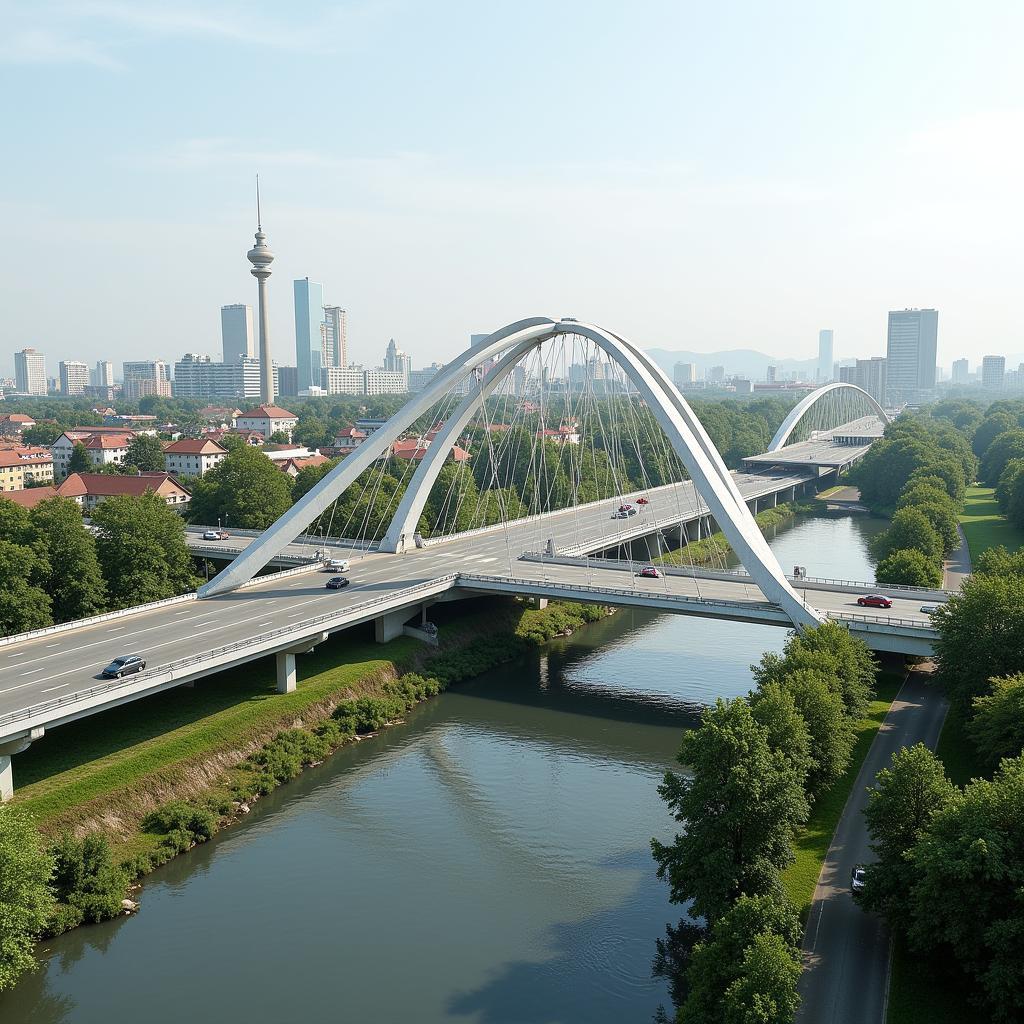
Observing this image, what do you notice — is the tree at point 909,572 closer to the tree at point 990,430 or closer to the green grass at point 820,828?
the green grass at point 820,828

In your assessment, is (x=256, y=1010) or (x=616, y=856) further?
(x=616, y=856)

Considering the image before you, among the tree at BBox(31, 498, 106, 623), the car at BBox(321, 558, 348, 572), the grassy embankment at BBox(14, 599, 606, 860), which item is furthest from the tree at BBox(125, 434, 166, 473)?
the grassy embankment at BBox(14, 599, 606, 860)

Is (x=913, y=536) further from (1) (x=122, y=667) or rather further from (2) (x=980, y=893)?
(1) (x=122, y=667)

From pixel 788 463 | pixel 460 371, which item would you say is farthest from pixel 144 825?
pixel 788 463

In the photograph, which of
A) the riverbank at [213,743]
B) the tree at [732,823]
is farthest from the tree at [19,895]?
the tree at [732,823]

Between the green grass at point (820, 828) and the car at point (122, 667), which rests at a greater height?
the car at point (122, 667)

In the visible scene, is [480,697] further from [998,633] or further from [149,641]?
[998,633]
